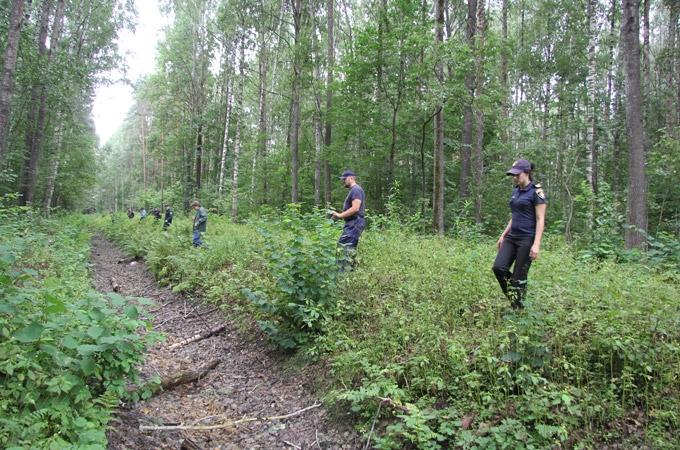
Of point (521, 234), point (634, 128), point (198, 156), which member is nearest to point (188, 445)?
point (521, 234)

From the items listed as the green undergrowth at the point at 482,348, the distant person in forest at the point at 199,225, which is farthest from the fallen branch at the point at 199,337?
the distant person in forest at the point at 199,225

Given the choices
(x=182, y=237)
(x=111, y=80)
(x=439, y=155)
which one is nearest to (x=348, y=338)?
(x=439, y=155)

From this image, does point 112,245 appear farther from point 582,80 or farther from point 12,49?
point 582,80

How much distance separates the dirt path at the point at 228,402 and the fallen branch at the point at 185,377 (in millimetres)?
57

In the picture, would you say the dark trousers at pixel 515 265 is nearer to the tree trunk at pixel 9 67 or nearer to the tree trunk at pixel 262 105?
the tree trunk at pixel 9 67

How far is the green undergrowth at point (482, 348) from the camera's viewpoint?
122 inches

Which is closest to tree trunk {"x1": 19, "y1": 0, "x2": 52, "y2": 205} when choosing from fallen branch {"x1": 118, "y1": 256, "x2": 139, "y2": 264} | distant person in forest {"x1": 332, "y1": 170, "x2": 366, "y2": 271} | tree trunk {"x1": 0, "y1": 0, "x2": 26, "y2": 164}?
fallen branch {"x1": 118, "y1": 256, "x2": 139, "y2": 264}

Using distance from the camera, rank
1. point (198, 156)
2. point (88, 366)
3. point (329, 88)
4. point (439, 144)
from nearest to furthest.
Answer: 1. point (88, 366)
2. point (439, 144)
3. point (329, 88)
4. point (198, 156)

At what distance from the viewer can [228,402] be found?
→ 440 cm

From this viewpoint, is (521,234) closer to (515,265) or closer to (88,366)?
(515,265)

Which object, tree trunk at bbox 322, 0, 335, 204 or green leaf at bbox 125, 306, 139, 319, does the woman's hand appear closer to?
green leaf at bbox 125, 306, 139, 319

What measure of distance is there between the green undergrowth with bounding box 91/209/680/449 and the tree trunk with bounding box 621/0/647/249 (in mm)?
2951

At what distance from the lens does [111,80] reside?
77.5ft

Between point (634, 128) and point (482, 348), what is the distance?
831 centimetres
